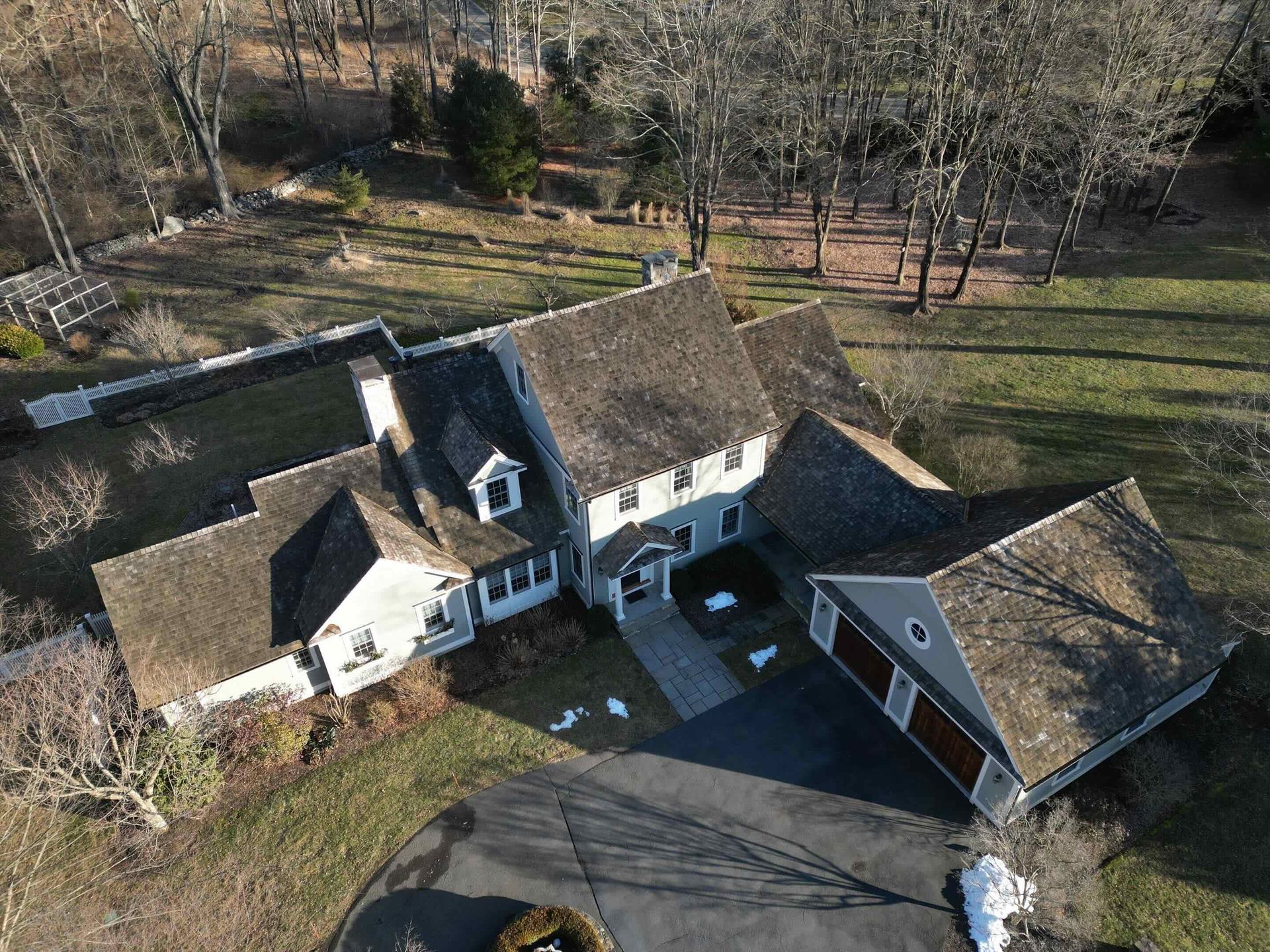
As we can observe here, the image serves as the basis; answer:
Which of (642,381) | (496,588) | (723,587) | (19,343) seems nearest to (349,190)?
(19,343)

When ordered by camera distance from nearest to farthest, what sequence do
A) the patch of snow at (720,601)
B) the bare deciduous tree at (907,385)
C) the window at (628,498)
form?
the window at (628,498)
the patch of snow at (720,601)
the bare deciduous tree at (907,385)

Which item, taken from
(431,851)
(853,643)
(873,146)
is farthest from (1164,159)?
(431,851)

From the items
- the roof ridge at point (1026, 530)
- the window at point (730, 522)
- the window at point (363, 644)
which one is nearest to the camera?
the roof ridge at point (1026, 530)

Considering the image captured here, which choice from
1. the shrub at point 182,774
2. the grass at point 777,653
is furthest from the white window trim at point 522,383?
the shrub at point 182,774

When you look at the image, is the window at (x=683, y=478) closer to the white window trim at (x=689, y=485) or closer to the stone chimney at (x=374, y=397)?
the white window trim at (x=689, y=485)

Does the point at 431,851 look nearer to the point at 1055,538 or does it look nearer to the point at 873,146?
the point at 1055,538

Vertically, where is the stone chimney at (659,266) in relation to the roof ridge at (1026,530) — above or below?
above
